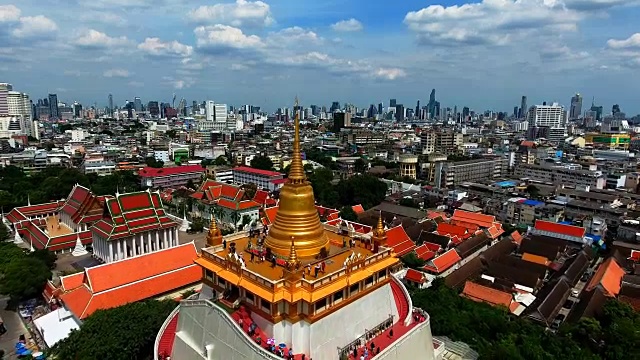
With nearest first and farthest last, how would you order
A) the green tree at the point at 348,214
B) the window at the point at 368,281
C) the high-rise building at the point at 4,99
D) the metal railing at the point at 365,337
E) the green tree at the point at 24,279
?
the metal railing at the point at 365,337 < the window at the point at 368,281 < the green tree at the point at 24,279 < the green tree at the point at 348,214 < the high-rise building at the point at 4,99

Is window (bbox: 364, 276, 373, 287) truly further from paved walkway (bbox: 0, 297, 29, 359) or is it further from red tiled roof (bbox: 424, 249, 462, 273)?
paved walkway (bbox: 0, 297, 29, 359)

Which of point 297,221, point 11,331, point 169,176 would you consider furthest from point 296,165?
point 169,176

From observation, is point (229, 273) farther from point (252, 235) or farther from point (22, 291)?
point (22, 291)

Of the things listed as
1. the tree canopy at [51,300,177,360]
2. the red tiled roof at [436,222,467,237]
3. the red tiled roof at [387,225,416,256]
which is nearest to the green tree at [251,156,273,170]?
the red tiled roof at [436,222,467,237]

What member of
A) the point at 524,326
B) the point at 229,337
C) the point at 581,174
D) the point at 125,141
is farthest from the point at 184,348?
the point at 125,141

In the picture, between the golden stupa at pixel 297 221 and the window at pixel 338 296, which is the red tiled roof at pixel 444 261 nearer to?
the golden stupa at pixel 297 221

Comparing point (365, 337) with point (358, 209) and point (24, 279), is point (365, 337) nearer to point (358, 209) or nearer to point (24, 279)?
point (24, 279)

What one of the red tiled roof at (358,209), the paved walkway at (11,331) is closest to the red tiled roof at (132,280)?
the paved walkway at (11,331)
